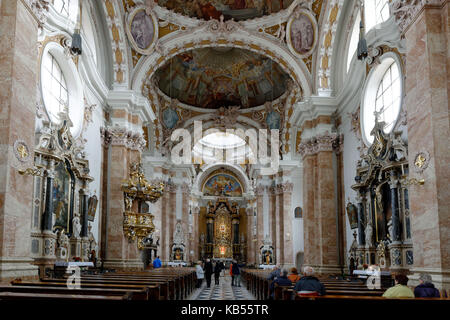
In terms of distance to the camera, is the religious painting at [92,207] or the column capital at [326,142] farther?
the column capital at [326,142]

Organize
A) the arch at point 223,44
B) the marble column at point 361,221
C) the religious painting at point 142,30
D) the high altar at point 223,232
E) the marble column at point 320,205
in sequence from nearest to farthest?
1. the marble column at point 361,221
2. the marble column at point 320,205
3. the religious painting at point 142,30
4. the arch at point 223,44
5. the high altar at point 223,232

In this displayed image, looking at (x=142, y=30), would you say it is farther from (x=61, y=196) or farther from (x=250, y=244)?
(x=250, y=244)

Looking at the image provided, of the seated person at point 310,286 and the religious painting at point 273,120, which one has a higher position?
the religious painting at point 273,120

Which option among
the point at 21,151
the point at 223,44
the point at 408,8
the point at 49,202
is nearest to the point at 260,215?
the point at 223,44

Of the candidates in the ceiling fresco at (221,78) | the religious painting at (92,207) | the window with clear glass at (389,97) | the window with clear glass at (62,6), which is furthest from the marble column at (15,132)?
the ceiling fresco at (221,78)

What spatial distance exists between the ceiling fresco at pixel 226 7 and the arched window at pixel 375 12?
14.4ft

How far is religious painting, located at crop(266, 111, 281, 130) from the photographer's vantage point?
25.6m

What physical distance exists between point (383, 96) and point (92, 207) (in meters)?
9.04

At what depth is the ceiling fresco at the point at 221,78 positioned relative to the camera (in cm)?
2345

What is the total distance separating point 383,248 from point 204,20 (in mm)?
11213

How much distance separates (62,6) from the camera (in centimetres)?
1296

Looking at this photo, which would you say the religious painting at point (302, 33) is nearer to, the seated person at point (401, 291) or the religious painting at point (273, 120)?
the religious painting at point (273, 120)

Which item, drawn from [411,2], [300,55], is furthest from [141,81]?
[411,2]
